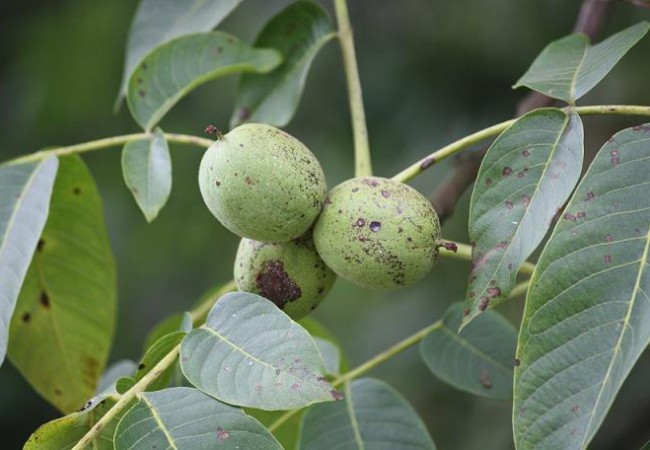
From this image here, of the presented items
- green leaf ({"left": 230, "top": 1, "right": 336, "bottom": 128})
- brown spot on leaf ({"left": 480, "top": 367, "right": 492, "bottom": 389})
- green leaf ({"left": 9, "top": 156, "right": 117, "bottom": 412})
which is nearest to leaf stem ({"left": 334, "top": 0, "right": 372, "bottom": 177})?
green leaf ({"left": 230, "top": 1, "right": 336, "bottom": 128})

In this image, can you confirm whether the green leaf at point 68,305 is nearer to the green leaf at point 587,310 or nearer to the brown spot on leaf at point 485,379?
the brown spot on leaf at point 485,379

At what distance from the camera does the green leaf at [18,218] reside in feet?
4.30

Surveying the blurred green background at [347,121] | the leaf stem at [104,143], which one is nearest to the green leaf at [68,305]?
the leaf stem at [104,143]

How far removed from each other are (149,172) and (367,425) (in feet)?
1.77

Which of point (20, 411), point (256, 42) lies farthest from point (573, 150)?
point (20, 411)

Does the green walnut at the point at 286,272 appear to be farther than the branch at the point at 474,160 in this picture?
No

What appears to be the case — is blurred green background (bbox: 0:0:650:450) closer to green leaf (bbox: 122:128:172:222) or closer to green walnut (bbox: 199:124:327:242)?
green leaf (bbox: 122:128:172:222)

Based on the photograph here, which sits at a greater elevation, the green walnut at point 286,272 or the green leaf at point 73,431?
the green walnut at point 286,272

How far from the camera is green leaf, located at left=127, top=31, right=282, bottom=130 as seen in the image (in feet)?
5.40

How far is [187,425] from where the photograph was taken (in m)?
1.13

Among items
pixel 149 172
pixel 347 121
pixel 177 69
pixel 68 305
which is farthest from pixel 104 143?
pixel 347 121

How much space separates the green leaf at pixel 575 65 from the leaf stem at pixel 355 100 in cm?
30

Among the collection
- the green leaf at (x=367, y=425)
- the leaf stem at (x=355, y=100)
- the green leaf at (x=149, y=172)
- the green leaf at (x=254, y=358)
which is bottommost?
the green leaf at (x=367, y=425)

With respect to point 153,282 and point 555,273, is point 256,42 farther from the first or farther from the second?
point 153,282
